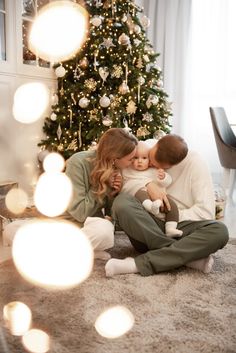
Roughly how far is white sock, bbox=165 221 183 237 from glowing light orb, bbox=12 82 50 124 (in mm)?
2071

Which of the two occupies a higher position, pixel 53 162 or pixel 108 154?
pixel 108 154

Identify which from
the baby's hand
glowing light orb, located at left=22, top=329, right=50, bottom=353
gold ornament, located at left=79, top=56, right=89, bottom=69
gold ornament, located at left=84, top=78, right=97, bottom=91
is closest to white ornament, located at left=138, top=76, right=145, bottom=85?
gold ornament, located at left=84, top=78, right=97, bottom=91

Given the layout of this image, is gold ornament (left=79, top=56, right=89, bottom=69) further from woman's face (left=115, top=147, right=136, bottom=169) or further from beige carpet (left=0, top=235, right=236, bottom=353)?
beige carpet (left=0, top=235, right=236, bottom=353)

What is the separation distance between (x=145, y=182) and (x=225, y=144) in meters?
1.82

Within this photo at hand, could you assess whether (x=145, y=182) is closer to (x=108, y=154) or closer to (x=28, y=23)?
(x=108, y=154)

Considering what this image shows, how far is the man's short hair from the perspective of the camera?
2023 millimetres

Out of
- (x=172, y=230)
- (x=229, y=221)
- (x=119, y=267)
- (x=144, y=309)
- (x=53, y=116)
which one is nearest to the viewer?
(x=144, y=309)

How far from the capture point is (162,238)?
199 centimetres

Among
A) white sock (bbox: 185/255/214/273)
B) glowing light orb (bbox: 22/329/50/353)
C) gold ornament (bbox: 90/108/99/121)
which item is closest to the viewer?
glowing light orb (bbox: 22/329/50/353)

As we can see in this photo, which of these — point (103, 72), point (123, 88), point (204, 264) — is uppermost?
point (103, 72)

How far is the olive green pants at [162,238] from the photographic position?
192 centimetres

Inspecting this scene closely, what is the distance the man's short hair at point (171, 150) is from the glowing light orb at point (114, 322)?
0.82 metres

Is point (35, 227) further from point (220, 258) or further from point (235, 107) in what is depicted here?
point (235, 107)

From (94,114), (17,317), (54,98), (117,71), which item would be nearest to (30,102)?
(54,98)
